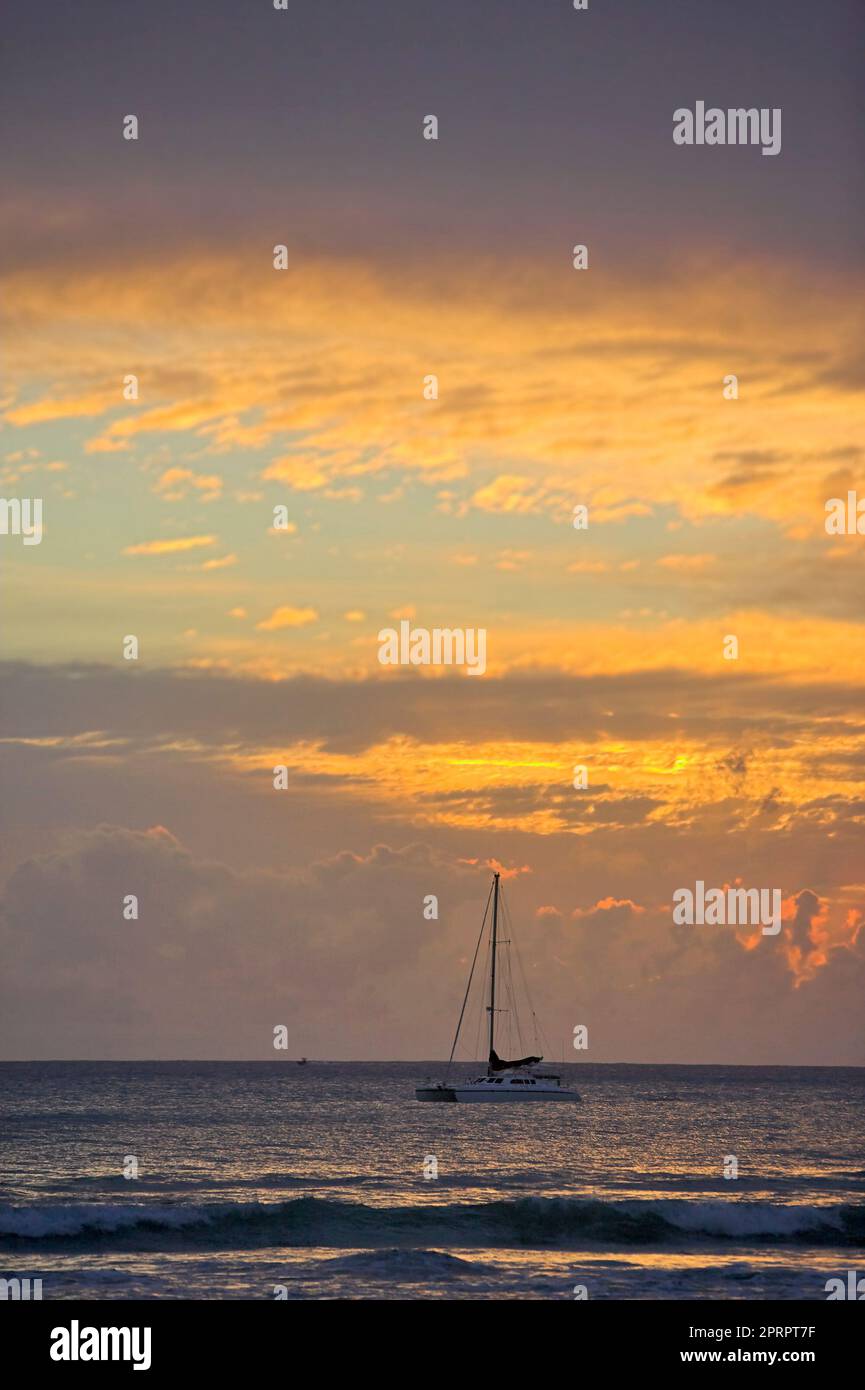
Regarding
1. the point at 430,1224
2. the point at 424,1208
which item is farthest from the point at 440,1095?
the point at 430,1224

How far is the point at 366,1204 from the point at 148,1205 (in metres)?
7.20

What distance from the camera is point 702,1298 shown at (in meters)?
33.8

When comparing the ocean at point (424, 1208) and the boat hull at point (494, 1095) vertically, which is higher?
the ocean at point (424, 1208)

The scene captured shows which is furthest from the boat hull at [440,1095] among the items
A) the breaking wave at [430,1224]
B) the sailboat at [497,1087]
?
the breaking wave at [430,1224]

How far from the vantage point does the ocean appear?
118ft

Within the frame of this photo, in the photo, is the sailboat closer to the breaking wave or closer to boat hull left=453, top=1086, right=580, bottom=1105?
boat hull left=453, top=1086, right=580, bottom=1105

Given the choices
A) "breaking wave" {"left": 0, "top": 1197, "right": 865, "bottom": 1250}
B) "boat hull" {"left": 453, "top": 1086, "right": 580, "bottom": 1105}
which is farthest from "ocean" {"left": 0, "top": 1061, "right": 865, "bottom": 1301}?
"boat hull" {"left": 453, "top": 1086, "right": 580, "bottom": 1105}

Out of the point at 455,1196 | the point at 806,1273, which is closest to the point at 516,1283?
the point at 806,1273

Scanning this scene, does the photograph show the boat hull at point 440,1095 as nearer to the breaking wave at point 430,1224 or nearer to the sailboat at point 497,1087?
the sailboat at point 497,1087

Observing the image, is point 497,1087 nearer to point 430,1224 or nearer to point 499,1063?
point 499,1063

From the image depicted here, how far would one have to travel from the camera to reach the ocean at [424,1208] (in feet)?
118

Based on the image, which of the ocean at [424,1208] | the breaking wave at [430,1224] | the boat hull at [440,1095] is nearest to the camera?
the ocean at [424,1208]

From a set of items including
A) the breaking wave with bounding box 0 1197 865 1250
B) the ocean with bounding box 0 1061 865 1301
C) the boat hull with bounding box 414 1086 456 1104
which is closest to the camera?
the ocean with bounding box 0 1061 865 1301
